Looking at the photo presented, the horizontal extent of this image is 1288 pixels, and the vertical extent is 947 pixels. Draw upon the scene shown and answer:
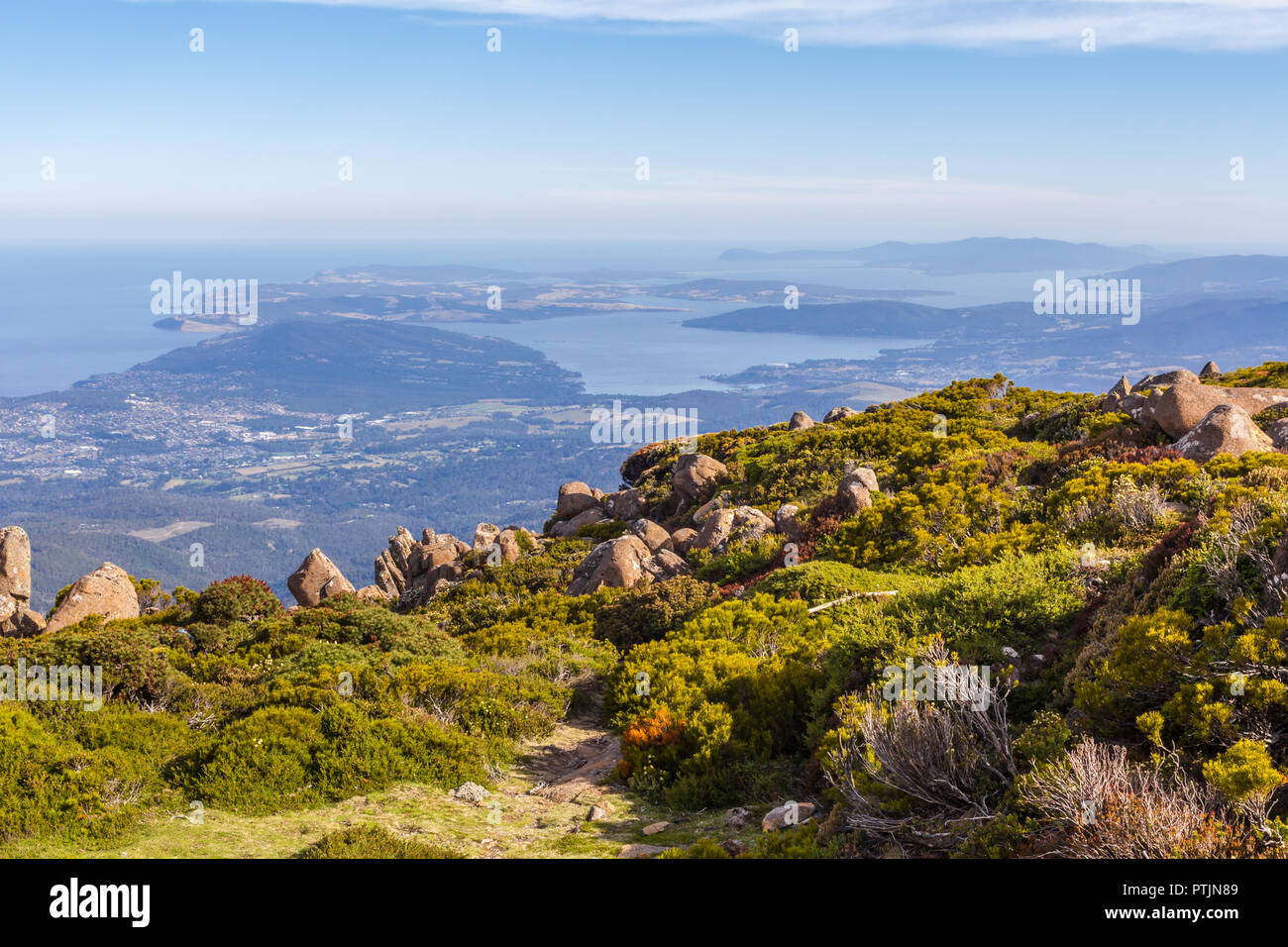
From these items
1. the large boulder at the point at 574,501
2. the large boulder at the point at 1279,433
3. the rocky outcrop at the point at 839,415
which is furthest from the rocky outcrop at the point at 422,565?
the large boulder at the point at 1279,433

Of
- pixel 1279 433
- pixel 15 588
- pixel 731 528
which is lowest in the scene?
pixel 15 588

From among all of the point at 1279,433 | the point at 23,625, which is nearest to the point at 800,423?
the point at 1279,433

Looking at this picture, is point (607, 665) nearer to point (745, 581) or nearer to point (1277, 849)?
point (745, 581)

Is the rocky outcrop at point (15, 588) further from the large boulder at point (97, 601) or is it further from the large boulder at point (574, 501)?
the large boulder at point (574, 501)

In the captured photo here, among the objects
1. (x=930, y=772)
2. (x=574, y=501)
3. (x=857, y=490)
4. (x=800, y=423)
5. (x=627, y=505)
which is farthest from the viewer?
(x=800, y=423)

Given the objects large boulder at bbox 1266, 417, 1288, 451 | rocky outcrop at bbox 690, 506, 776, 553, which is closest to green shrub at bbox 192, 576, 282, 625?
rocky outcrop at bbox 690, 506, 776, 553

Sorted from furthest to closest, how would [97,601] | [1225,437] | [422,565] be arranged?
[422,565] → [97,601] → [1225,437]

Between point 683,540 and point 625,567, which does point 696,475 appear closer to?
point 683,540
